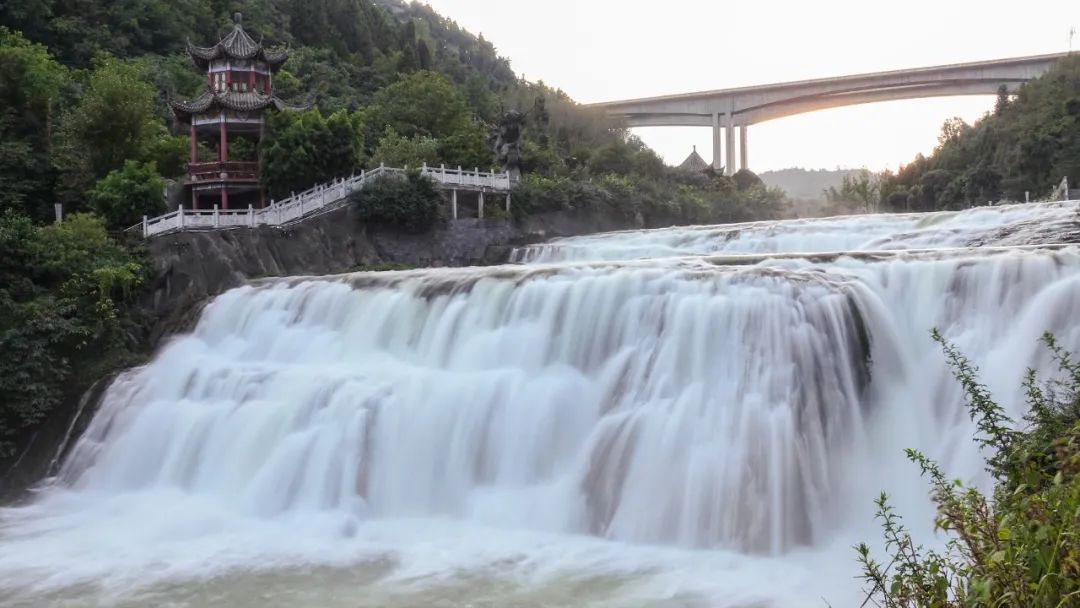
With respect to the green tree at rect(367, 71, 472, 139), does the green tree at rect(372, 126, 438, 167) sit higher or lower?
lower

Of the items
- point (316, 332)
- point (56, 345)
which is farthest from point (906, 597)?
point (56, 345)

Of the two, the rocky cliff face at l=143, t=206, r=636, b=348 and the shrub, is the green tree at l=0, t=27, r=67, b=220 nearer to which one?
the rocky cliff face at l=143, t=206, r=636, b=348

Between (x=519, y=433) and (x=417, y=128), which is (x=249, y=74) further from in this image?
(x=519, y=433)

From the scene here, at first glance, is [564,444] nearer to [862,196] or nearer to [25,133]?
[25,133]

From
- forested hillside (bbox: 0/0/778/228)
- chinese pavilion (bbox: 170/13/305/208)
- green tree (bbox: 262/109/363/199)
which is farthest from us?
chinese pavilion (bbox: 170/13/305/208)

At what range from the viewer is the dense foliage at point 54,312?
16.3 meters

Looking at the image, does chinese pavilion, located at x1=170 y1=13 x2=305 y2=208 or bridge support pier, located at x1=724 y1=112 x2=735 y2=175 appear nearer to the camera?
chinese pavilion, located at x1=170 y1=13 x2=305 y2=208

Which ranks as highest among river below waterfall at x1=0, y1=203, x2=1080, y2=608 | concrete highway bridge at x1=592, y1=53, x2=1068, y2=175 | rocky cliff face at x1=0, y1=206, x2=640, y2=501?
concrete highway bridge at x1=592, y1=53, x2=1068, y2=175

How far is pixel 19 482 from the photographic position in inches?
605

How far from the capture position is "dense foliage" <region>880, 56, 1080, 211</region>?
35.2 meters

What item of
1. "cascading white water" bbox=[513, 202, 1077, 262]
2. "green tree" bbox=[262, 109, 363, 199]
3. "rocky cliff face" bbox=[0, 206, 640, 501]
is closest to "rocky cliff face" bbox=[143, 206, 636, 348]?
"rocky cliff face" bbox=[0, 206, 640, 501]

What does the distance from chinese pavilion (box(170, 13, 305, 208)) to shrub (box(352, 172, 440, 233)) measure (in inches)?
142

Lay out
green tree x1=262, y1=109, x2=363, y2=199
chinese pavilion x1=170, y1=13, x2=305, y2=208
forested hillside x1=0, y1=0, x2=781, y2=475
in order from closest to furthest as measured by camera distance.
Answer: forested hillside x1=0, y1=0, x2=781, y2=475, green tree x1=262, y1=109, x2=363, y2=199, chinese pavilion x1=170, y1=13, x2=305, y2=208

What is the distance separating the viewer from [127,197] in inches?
955
